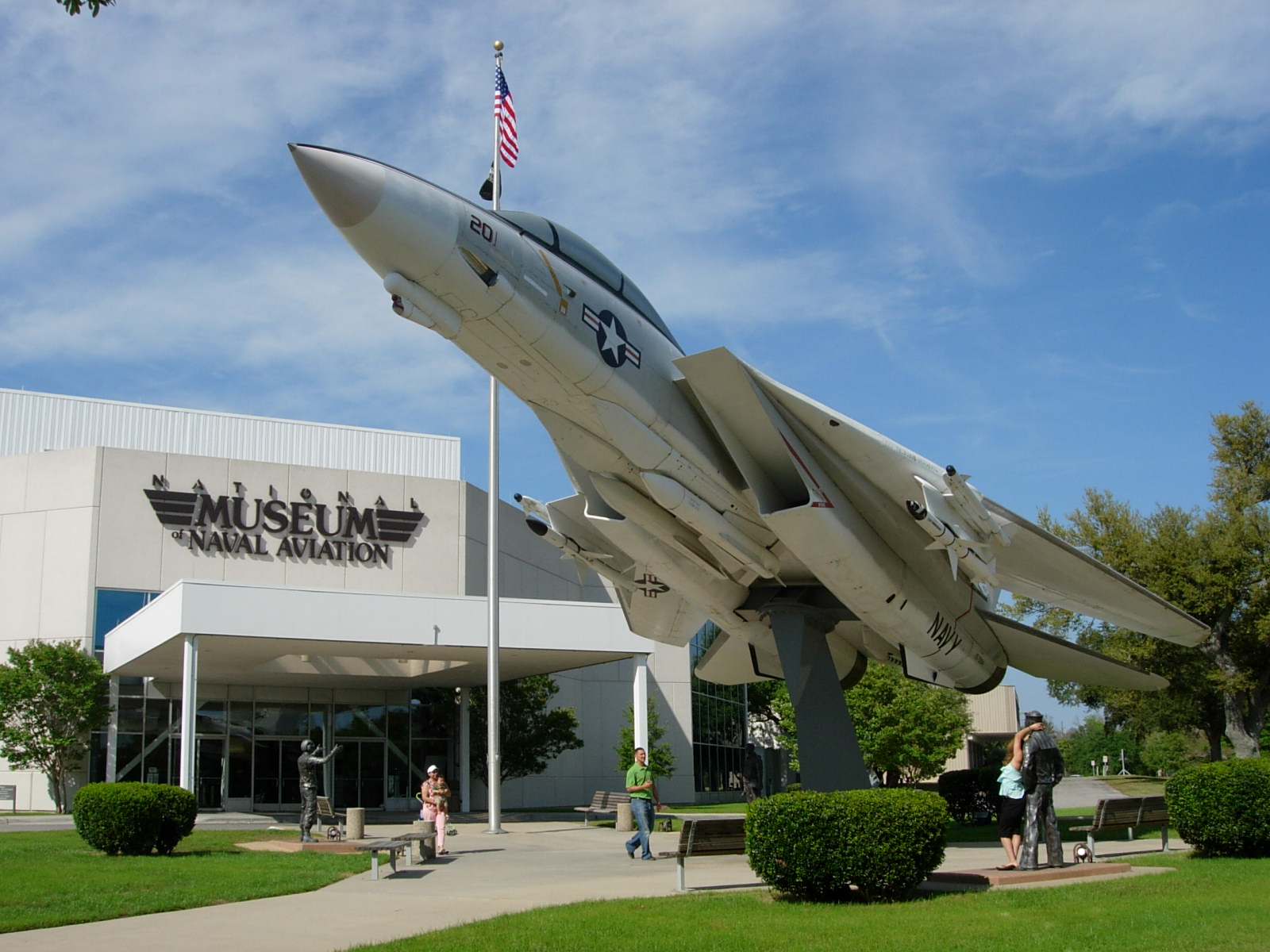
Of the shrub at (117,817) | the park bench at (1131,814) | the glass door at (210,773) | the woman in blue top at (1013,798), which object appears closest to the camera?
the woman in blue top at (1013,798)

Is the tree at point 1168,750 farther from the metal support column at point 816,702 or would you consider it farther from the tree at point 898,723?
the metal support column at point 816,702

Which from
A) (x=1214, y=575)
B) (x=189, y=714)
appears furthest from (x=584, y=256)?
(x=1214, y=575)

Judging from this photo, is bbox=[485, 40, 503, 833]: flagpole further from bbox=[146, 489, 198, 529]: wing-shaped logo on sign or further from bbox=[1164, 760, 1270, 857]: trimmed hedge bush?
bbox=[146, 489, 198, 529]: wing-shaped logo on sign

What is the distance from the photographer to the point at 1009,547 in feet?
45.3

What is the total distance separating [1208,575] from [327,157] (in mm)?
25907

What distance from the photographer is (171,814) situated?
13.9 metres

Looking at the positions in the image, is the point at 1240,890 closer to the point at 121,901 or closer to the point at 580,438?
the point at 580,438

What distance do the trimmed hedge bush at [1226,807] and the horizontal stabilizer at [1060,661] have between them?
15.3 ft

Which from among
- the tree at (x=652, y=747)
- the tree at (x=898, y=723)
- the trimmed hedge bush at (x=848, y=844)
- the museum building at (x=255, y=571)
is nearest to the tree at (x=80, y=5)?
the trimmed hedge bush at (x=848, y=844)

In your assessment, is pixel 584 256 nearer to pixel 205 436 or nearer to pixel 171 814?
pixel 171 814

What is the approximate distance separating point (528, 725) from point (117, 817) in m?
19.9

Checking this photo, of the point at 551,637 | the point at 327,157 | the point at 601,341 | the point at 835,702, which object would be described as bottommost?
the point at 835,702

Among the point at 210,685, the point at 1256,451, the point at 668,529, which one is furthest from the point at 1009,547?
the point at 210,685

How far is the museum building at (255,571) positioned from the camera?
3002 centimetres
